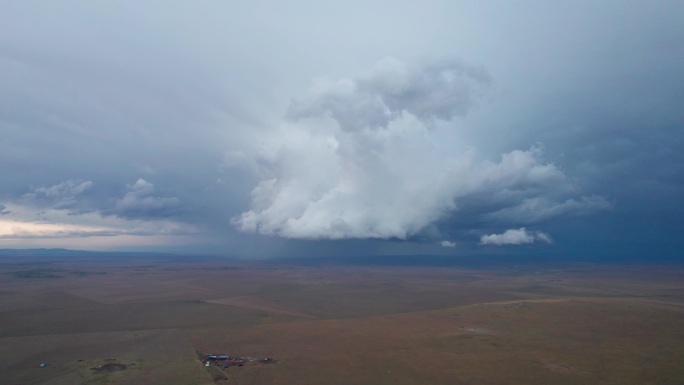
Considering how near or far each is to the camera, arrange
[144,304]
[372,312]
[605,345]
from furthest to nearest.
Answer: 1. [144,304]
2. [372,312]
3. [605,345]

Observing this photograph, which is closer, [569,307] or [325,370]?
[325,370]

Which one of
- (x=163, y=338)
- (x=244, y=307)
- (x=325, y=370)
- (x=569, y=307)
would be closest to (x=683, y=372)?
(x=325, y=370)

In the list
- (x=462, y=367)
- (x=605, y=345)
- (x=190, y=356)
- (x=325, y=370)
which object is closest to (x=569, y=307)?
(x=605, y=345)

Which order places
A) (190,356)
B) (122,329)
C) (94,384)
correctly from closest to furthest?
(94,384), (190,356), (122,329)

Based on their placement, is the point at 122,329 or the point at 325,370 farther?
the point at 122,329

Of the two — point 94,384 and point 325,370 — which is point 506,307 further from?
point 94,384

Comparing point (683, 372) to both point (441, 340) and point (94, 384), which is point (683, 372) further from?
point (94, 384)

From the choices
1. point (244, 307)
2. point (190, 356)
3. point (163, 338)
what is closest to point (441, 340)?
point (190, 356)

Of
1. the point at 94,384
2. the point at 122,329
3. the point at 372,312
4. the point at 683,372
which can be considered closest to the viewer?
the point at 94,384

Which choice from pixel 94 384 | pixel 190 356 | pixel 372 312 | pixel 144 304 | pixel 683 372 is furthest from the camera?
pixel 144 304
